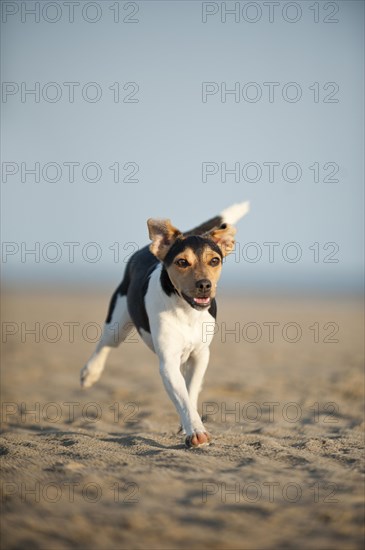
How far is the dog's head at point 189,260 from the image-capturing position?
5.79 meters

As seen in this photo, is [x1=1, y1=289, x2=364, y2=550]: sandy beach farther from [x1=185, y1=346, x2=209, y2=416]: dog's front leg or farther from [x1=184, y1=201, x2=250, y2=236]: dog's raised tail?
[x1=184, y1=201, x2=250, y2=236]: dog's raised tail

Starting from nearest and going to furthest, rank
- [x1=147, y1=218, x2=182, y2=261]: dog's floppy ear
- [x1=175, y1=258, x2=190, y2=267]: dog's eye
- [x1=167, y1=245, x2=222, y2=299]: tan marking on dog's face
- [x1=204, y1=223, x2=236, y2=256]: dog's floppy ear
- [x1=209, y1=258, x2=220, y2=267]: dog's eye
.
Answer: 1. [x1=167, y1=245, x2=222, y2=299]: tan marking on dog's face
2. [x1=175, y1=258, x2=190, y2=267]: dog's eye
3. [x1=209, y1=258, x2=220, y2=267]: dog's eye
4. [x1=147, y1=218, x2=182, y2=261]: dog's floppy ear
5. [x1=204, y1=223, x2=236, y2=256]: dog's floppy ear

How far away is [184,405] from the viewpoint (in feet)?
18.4

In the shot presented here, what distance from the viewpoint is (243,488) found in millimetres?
4215

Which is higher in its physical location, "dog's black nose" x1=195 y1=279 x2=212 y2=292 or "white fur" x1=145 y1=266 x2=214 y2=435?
"dog's black nose" x1=195 y1=279 x2=212 y2=292

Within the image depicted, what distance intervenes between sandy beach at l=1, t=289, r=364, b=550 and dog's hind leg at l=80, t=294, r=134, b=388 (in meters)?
0.57

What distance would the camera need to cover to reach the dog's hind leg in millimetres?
8031

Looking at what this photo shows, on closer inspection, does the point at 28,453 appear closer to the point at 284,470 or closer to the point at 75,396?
the point at 284,470

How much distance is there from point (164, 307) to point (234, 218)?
230cm

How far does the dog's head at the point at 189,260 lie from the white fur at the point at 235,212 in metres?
1.57

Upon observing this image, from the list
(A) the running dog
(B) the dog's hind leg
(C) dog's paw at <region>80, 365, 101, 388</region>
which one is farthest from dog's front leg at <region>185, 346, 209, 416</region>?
(C) dog's paw at <region>80, 365, 101, 388</region>

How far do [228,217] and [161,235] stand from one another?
1.95m

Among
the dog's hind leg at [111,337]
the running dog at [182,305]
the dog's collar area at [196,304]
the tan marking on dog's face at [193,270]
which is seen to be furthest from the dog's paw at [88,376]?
the dog's collar area at [196,304]

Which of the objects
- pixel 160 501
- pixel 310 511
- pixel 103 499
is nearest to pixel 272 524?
pixel 310 511
